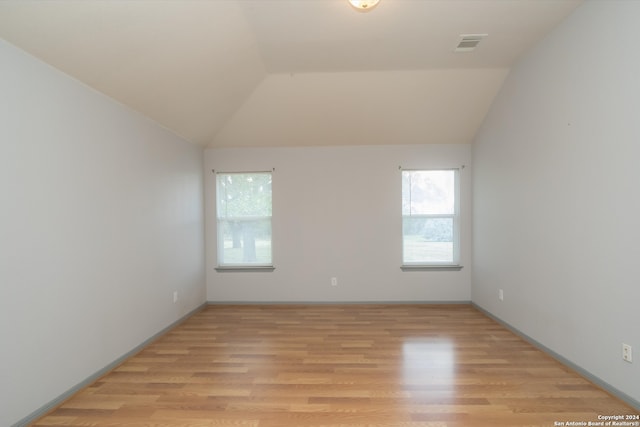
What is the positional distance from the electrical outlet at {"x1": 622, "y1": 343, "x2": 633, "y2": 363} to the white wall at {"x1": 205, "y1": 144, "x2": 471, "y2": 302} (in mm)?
2569

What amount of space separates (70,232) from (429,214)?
4293mm

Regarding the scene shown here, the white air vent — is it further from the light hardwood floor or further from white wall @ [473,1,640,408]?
the light hardwood floor

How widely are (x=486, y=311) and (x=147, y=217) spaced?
4.26m

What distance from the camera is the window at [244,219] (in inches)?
197

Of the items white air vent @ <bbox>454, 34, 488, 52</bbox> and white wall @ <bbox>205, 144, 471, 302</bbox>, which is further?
white wall @ <bbox>205, 144, 471, 302</bbox>

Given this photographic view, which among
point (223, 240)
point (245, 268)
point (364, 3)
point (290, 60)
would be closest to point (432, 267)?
point (245, 268)

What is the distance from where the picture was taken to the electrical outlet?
221 centimetres

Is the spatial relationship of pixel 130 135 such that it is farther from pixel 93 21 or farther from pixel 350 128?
pixel 350 128

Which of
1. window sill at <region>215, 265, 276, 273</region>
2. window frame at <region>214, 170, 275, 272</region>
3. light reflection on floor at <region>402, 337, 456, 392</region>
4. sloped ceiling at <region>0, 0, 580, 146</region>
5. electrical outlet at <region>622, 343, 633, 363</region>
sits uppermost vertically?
sloped ceiling at <region>0, 0, 580, 146</region>

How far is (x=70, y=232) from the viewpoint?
7.99ft

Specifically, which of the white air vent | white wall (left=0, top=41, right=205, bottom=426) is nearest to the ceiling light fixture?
the white air vent

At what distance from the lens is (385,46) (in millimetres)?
3213

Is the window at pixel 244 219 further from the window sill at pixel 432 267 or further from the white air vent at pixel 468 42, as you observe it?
the white air vent at pixel 468 42

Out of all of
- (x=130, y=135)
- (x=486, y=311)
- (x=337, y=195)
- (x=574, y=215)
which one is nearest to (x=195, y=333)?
(x=130, y=135)
